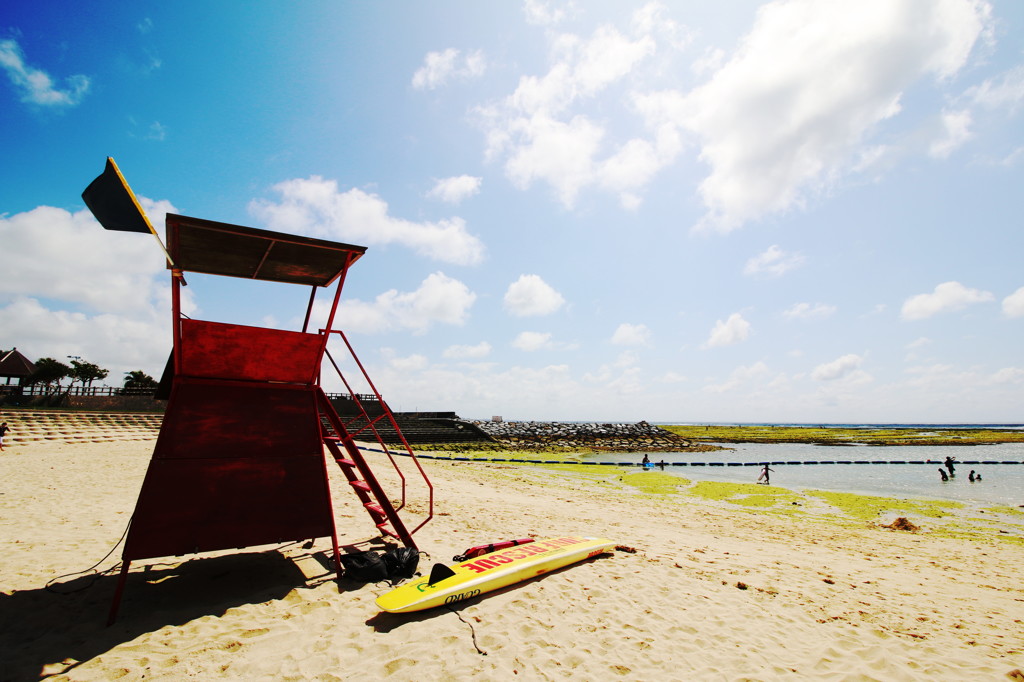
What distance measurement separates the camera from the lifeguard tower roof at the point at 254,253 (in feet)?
19.8

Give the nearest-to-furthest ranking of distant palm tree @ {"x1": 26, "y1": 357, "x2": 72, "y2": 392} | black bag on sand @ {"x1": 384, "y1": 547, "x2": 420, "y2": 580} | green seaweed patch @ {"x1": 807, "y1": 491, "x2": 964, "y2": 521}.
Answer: black bag on sand @ {"x1": 384, "y1": 547, "x2": 420, "y2": 580} → green seaweed patch @ {"x1": 807, "y1": 491, "x2": 964, "y2": 521} → distant palm tree @ {"x1": 26, "y1": 357, "x2": 72, "y2": 392}

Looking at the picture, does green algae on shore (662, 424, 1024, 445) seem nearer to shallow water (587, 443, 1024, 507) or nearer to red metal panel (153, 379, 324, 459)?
shallow water (587, 443, 1024, 507)

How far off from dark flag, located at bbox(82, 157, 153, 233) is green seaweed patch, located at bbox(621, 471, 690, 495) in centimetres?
1886

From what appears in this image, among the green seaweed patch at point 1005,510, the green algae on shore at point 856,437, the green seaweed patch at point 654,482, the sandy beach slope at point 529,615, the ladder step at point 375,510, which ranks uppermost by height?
the ladder step at point 375,510

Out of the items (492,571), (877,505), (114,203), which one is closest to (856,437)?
(877,505)

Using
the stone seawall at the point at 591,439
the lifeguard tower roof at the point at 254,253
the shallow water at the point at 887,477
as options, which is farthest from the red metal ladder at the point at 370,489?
the stone seawall at the point at 591,439

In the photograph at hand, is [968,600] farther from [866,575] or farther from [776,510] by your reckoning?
[776,510]

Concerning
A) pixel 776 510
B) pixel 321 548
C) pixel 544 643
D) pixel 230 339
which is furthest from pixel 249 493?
pixel 776 510

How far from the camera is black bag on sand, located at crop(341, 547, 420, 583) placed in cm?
652

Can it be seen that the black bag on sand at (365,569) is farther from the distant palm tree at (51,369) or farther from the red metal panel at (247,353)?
the distant palm tree at (51,369)

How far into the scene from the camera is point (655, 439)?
5450 centimetres

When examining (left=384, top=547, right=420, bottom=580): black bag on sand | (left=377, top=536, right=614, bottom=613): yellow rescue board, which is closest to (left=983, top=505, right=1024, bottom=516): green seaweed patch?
(left=377, top=536, right=614, bottom=613): yellow rescue board

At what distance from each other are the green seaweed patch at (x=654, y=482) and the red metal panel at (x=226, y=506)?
617 inches

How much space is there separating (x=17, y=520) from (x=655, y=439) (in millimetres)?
54579
